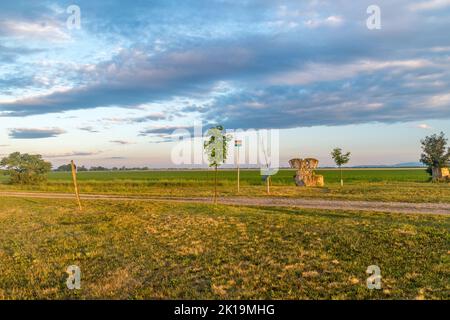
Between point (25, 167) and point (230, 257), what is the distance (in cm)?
6679

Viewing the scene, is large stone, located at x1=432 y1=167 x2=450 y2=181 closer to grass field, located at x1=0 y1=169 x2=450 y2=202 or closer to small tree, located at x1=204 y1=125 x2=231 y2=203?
grass field, located at x1=0 y1=169 x2=450 y2=202

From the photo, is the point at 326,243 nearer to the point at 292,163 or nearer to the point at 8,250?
the point at 8,250

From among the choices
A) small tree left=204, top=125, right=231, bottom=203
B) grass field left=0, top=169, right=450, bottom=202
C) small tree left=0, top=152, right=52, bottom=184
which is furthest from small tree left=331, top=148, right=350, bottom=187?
small tree left=0, top=152, right=52, bottom=184

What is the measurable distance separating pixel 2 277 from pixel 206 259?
17.2ft

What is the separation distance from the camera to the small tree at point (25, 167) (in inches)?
2415

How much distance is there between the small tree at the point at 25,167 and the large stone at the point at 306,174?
→ 48665 mm

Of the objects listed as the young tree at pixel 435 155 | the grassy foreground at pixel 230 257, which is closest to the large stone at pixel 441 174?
the young tree at pixel 435 155

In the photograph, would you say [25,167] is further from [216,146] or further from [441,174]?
[441,174]

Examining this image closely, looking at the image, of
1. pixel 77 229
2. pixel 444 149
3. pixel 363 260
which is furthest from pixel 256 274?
pixel 444 149

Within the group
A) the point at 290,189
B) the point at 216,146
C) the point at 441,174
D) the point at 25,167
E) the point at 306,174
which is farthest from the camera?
the point at 25,167

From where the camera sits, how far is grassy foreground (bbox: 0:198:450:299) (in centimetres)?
700

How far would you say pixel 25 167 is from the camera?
209 feet

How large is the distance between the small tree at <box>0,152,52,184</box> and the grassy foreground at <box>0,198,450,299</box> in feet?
172

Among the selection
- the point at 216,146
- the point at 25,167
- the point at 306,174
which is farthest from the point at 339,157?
the point at 25,167
